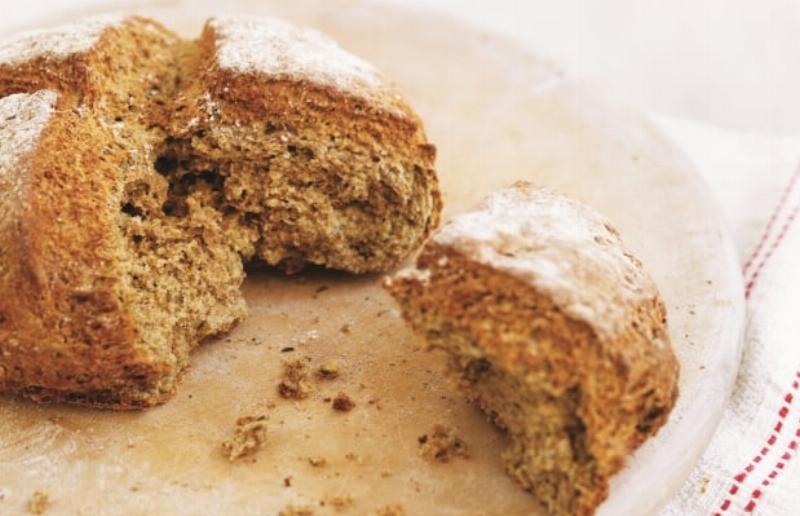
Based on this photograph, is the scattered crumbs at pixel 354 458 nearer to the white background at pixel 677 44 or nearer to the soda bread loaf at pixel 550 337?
the soda bread loaf at pixel 550 337

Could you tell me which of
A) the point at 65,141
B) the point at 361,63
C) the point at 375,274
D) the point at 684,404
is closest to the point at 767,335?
the point at 684,404

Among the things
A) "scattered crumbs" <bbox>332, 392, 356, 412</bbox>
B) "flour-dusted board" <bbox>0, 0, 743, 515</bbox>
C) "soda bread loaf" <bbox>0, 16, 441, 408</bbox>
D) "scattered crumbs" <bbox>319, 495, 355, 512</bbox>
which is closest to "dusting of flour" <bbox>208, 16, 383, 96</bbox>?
"soda bread loaf" <bbox>0, 16, 441, 408</bbox>

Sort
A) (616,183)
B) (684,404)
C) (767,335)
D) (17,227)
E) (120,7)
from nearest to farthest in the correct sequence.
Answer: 1. (17,227)
2. (684,404)
3. (767,335)
4. (616,183)
5. (120,7)

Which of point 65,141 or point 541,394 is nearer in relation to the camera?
point 541,394

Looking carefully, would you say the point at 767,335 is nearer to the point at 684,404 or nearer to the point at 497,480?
the point at 684,404

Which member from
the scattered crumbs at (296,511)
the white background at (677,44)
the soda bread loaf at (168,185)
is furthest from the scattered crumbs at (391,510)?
the white background at (677,44)

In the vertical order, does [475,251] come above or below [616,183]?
above

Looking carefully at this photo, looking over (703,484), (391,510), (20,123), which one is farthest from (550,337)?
(20,123)
